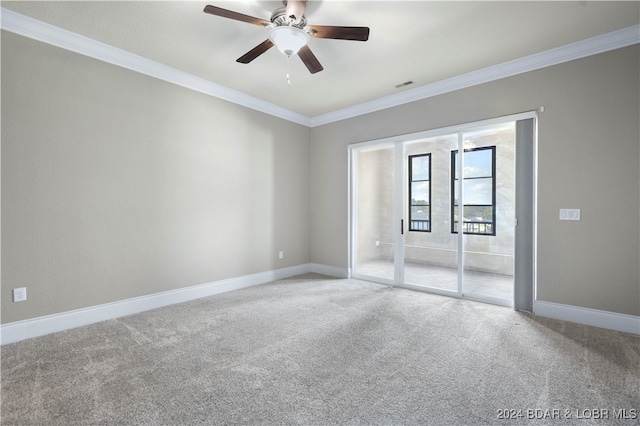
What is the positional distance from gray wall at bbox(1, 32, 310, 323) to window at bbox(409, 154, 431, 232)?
2382mm

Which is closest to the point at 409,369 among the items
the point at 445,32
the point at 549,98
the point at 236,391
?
the point at 236,391

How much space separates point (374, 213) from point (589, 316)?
9.70 ft

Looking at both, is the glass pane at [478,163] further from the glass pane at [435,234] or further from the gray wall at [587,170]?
the gray wall at [587,170]

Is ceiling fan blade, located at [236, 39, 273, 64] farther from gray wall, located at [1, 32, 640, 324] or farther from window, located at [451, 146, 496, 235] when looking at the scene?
window, located at [451, 146, 496, 235]

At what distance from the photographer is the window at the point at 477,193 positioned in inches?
157

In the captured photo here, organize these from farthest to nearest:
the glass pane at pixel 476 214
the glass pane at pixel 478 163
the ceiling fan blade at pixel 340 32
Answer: the glass pane at pixel 476 214
the glass pane at pixel 478 163
the ceiling fan blade at pixel 340 32

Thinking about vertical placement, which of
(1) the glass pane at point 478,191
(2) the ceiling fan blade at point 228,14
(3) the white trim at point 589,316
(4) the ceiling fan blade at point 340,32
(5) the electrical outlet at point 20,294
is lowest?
(3) the white trim at point 589,316

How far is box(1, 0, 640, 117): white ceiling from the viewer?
257 centimetres

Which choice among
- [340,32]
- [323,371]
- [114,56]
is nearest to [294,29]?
[340,32]

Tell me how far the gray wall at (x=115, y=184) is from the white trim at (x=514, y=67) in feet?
6.64

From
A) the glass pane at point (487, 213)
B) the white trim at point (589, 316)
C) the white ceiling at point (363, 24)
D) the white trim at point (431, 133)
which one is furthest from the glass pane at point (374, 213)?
the white trim at point (589, 316)

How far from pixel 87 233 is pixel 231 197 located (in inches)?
71.2

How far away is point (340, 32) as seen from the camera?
7.87 feet

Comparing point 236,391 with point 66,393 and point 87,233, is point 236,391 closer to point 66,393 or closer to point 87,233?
point 66,393
